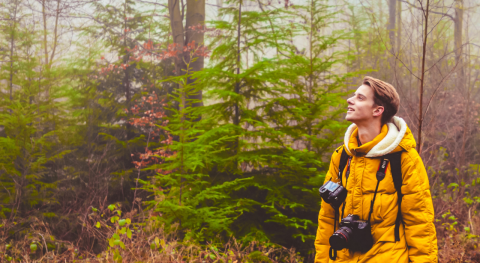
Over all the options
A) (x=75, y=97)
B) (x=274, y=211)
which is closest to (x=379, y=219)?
(x=274, y=211)

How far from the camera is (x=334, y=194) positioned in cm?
216

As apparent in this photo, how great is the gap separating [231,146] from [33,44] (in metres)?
7.51

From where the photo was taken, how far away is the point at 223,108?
543 centimetres

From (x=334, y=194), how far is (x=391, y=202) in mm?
347

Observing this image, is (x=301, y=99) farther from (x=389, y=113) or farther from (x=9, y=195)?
(x=9, y=195)

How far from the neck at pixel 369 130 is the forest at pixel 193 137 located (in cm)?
195

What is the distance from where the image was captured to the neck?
2.20 metres

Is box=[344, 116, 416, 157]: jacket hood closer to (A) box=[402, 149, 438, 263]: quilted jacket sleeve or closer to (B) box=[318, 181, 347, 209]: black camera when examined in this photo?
(A) box=[402, 149, 438, 263]: quilted jacket sleeve

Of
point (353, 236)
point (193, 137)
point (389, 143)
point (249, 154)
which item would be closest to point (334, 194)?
point (353, 236)

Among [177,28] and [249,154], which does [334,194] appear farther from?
[177,28]

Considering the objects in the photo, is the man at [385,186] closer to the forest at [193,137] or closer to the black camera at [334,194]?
the black camera at [334,194]

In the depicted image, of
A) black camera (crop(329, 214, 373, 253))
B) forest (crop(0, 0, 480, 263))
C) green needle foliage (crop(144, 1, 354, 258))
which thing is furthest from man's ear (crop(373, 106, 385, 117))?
green needle foliage (crop(144, 1, 354, 258))

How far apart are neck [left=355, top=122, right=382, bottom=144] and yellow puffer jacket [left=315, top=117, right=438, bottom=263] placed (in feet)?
0.17

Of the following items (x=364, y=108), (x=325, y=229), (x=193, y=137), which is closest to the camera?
(x=364, y=108)
